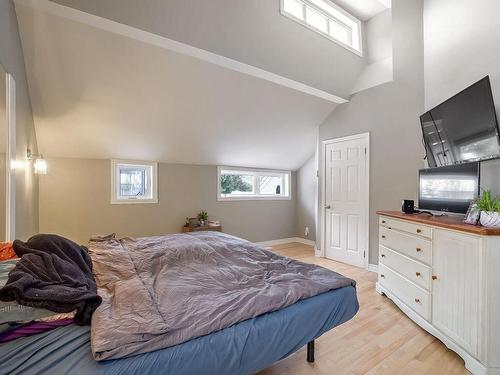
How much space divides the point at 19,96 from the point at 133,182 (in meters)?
2.07

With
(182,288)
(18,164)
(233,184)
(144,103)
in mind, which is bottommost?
(182,288)

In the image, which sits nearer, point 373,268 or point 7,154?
point 7,154

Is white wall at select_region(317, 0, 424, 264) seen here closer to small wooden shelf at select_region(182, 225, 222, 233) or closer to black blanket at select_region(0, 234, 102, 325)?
small wooden shelf at select_region(182, 225, 222, 233)

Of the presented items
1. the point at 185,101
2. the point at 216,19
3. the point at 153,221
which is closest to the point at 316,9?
the point at 216,19

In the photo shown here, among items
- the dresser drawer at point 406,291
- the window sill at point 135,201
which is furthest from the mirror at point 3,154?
the dresser drawer at point 406,291

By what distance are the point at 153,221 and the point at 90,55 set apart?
2.50m

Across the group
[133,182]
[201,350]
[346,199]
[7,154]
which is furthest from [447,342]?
[133,182]

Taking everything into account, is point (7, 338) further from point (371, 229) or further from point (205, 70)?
point (371, 229)

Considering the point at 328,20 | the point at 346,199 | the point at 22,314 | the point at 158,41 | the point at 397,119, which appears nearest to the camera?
the point at 22,314

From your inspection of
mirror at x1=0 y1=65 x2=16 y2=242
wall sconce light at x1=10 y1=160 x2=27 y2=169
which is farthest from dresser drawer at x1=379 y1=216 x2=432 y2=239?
wall sconce light at x1=10 y1=160 x2=27 y2=169

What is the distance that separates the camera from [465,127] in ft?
7.09

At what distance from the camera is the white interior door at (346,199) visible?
373 cm

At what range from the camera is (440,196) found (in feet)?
7.75

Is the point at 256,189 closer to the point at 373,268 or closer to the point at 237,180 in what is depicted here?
the point at 237,180
